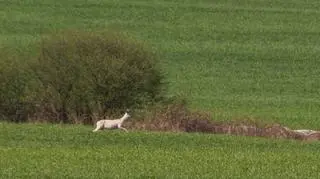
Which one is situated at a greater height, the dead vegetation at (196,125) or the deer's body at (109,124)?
the deer's body at (109,124)

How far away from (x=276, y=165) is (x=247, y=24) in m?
30.1

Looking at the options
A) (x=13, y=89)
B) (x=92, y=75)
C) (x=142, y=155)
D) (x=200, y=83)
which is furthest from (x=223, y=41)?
(x=142, y=155)

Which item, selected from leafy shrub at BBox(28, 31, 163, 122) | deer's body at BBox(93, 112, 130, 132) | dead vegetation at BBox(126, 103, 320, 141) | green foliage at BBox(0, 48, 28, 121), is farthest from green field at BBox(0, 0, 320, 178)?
green foliage at BBox(0, 48, 28, 121)

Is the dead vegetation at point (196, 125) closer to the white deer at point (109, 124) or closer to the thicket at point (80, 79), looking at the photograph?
the thicket at point (80, 79)

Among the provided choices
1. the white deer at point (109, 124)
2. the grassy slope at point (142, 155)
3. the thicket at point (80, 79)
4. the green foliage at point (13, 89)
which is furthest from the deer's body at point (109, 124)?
the green foliage at point (13, 89)

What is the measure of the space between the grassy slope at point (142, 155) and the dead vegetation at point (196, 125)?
203cm

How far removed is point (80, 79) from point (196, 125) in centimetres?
306

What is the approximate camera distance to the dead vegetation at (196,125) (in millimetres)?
25922

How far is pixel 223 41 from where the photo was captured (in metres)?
45.4

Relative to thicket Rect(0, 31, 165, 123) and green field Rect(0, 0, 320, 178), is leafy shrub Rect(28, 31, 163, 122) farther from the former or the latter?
green field Rect(0, 0, 320, 178)

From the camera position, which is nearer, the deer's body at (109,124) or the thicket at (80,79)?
the deer's body at (109,124)

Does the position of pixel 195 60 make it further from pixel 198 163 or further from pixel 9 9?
pixel 198 163

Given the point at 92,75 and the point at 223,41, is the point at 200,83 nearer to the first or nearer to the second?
the point at 223,41

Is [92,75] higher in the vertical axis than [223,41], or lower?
higher
